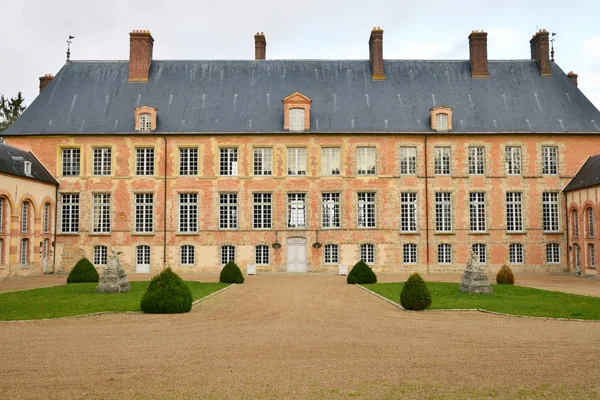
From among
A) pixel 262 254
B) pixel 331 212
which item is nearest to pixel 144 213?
pixel 262 254

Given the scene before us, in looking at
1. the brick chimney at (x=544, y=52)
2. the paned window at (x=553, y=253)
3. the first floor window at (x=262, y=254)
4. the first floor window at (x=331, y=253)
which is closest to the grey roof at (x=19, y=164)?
the first floor window at (x=262, y=254)

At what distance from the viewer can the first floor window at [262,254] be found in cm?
2870

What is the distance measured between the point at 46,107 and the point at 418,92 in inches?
795

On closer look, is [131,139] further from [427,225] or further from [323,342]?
[323,342]

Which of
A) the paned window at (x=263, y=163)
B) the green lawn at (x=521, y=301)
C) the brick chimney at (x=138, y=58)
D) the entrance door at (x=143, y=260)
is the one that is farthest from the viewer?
the brick chimney at (x=138, y=58)

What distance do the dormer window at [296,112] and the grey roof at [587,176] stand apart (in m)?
13.7

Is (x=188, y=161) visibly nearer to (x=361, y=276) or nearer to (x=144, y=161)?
(x=144, y=161)

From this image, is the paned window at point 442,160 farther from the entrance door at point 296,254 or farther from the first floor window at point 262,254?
the first floor window at point 262,254

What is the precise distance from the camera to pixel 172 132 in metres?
28.9

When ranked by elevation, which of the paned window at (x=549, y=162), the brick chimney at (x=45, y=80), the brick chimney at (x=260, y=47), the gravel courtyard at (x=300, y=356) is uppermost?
the brick chimney at (x=260, y=47)

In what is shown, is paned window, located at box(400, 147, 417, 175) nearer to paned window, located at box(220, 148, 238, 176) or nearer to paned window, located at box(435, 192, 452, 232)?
paned window, located at box(435, 192, 452, 232)

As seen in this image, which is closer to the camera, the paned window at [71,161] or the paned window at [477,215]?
the paned window at [477,215]

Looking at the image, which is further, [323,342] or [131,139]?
[131,139]

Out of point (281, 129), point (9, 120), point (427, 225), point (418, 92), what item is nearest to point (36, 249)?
point (281, 129)
